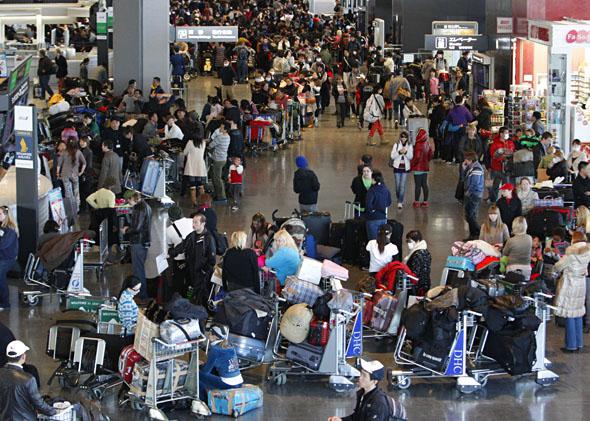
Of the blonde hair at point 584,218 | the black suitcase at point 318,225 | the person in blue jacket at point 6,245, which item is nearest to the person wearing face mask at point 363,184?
the black suitcase at point 318,225

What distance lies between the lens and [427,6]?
1939 inches

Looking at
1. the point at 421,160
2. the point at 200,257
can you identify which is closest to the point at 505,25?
the point at 421,160

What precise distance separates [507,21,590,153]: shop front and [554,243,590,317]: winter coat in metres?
11.7

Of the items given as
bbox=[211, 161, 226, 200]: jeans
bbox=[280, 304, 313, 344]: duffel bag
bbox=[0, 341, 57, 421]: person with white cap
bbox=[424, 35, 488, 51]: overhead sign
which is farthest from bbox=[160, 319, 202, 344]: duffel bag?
bbox=[424, 35, 488, 51]: overhead sign

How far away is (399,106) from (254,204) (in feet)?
36.1

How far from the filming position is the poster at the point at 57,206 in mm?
18312

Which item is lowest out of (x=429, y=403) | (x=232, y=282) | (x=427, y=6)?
(x=429, y=403)

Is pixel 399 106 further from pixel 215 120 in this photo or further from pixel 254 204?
pixel 254 204

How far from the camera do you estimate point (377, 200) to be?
1811cm

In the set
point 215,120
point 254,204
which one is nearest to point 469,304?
point 254,204

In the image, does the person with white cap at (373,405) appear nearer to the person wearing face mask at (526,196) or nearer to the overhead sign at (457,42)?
the person wearing face mask at (526,196)

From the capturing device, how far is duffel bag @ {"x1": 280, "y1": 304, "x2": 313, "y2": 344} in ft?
44.3

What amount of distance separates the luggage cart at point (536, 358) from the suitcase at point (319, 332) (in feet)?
4.75

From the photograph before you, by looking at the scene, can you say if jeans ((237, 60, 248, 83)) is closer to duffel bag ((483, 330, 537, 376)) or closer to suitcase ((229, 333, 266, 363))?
suitcase ((229, 333, 266, 363))
